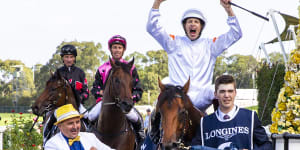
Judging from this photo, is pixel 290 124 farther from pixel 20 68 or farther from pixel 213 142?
pixel 20 68

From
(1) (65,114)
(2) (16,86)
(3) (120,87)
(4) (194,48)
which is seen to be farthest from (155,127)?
(2) (16,86)

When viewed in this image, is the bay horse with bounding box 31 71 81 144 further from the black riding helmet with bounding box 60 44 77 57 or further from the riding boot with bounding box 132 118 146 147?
the riding boot with bounding box 132 118 146 147

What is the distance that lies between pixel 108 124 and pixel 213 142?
2.62 metres

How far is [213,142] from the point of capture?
385 cm

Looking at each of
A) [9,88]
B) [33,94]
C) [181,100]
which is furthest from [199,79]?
[9,88]

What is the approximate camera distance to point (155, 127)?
4223 millimetres

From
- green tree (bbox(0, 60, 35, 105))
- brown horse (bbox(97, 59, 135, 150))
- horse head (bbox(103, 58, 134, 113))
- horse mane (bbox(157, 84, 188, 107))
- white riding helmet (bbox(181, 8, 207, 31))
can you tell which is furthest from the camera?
green tree (bbox(0, 60, 35, 105))

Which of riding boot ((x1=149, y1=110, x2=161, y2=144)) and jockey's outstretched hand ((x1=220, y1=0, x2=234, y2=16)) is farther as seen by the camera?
jockey's outstretched hand ((x1=220, y1=0, x2=234, y2=16))

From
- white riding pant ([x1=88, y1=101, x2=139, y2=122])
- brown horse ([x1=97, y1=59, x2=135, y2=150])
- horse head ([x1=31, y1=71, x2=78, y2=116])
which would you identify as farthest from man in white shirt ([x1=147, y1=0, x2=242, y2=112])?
horse head ([x1=31, y1=71, x2=78, y2=116])

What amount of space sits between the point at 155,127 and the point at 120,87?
1.67 m

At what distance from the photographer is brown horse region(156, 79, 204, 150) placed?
12.0 ft

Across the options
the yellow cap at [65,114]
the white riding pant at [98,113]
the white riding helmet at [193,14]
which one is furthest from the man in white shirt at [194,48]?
the white riding pant at [98,113]

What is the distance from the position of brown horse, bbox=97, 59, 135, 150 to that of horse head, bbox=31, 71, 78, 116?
0.81 meters

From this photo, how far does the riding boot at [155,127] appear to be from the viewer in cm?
412
